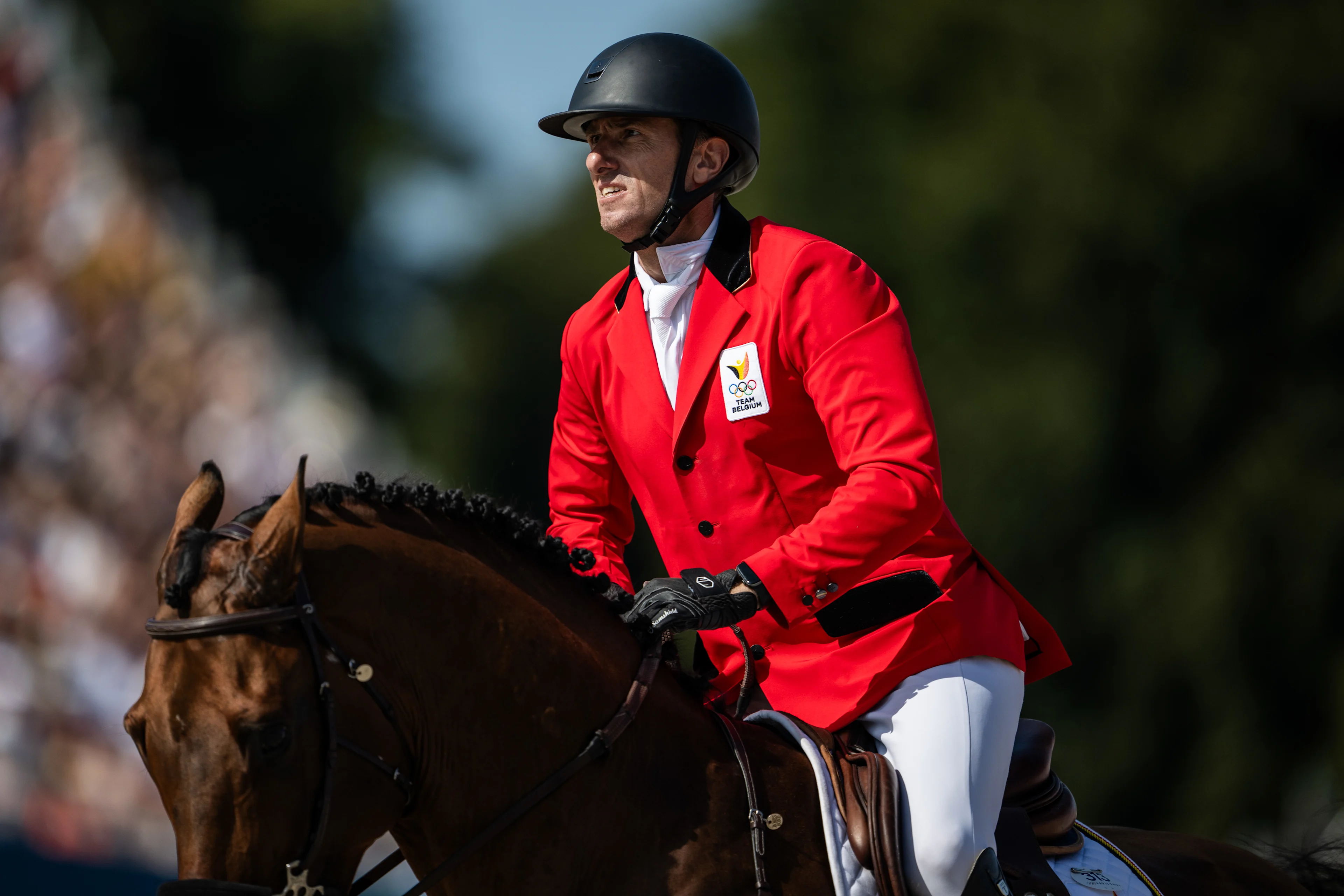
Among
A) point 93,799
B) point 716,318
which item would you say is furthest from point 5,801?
point 716,318

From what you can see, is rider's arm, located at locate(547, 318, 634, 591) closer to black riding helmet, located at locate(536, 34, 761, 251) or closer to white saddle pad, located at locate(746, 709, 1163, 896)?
black riding helmet, located at locate(536, 34, 761, 251)

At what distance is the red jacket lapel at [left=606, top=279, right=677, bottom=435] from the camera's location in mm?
3068

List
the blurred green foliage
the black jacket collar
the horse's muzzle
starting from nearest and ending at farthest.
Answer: the horse's muzzle < the black jacket collar < the blurred green foliage

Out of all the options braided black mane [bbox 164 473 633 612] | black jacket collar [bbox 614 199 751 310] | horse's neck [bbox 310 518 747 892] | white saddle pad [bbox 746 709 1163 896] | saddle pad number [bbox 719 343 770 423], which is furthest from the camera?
black jacket collar [bbox 614 199 751 310]

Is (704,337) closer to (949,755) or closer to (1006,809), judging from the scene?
(949,755)

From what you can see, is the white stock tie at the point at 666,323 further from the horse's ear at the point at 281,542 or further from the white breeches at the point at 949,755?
the horse's ear at the point at 281,542

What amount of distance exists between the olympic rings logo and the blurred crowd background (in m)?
5.69

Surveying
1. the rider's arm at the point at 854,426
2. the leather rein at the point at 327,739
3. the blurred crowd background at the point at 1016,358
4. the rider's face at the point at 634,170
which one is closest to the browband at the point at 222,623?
the leather rein at the point at 327,739

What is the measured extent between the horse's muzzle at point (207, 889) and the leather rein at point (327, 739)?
7cm

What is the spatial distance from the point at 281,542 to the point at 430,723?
434 mm

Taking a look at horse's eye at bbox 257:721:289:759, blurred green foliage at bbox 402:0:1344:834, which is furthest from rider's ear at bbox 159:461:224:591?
blurred green foliage at bbox 402:0:1344:834

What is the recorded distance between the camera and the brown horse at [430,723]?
2178 millimetres

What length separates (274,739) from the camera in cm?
217

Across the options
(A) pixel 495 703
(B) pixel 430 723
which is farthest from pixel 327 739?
(A) pixel 495 703
